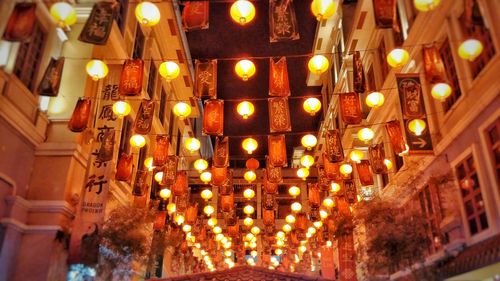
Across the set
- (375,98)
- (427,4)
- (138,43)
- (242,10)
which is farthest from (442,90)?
(138,43)

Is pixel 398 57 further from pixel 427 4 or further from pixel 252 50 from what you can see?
pixel 252 50

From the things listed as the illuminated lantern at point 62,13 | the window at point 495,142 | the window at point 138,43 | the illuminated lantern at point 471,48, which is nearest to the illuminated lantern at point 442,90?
the window at point 495,142

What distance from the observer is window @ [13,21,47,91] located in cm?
976

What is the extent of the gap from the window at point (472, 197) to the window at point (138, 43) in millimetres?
11647

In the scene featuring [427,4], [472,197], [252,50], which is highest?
[252,50]

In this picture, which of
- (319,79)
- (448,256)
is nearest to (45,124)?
(448,256)

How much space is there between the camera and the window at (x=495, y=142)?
311 inches

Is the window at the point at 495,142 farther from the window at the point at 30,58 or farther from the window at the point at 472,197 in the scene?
the window at the point at 30,58

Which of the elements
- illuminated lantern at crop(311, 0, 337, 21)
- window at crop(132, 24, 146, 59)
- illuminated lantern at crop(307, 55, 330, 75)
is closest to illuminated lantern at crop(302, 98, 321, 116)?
illuminated lantern at crop(307, 55, 330, 75)

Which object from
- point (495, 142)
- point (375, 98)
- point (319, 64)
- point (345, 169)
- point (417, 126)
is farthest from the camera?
point (345, 169)

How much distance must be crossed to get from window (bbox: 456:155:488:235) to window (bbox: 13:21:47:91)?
10.2 metres

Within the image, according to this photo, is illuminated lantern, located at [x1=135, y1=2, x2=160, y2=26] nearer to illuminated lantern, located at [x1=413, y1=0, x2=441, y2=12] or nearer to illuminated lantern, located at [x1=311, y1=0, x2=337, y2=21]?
illuminated lantern, located at [x1=311, y1=0, x2=337, y2=21]

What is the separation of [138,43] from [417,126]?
10.9 m

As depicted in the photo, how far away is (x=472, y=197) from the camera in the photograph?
8781mm
